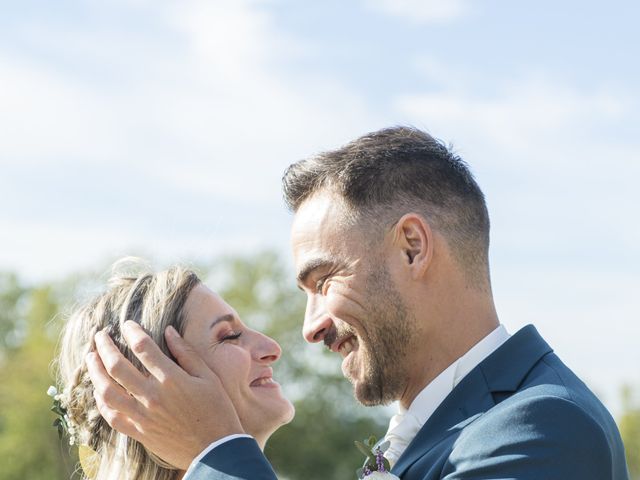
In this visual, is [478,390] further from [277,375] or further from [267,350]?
[277,375]

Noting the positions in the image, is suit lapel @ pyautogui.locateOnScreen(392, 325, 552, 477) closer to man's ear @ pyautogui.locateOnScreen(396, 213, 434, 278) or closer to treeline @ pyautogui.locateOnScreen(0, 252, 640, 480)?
man's ear @ pyautogui.locateOnScreen(396, 213, 434, 278)

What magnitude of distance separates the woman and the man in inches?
10.9

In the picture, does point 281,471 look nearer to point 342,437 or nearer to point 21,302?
point 342,437

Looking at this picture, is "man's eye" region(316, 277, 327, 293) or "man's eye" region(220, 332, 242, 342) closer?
"man's eye" region(316, 277, 327, 293)

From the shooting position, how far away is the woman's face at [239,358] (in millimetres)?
6043

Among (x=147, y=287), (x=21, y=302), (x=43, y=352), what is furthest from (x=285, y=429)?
(x=147, y=287)

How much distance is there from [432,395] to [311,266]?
984 millimetres

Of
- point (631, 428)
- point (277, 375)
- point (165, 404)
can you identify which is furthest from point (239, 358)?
point (631, 428)

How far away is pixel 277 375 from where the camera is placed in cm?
5431

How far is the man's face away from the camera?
543cm

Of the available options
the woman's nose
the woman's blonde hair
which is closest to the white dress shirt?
Result: the woman's nose

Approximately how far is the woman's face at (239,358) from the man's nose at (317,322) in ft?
1.87

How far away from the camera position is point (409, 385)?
5500mm

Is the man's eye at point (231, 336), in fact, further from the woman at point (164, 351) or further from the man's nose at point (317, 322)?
the man's nose at point (317, 322)
